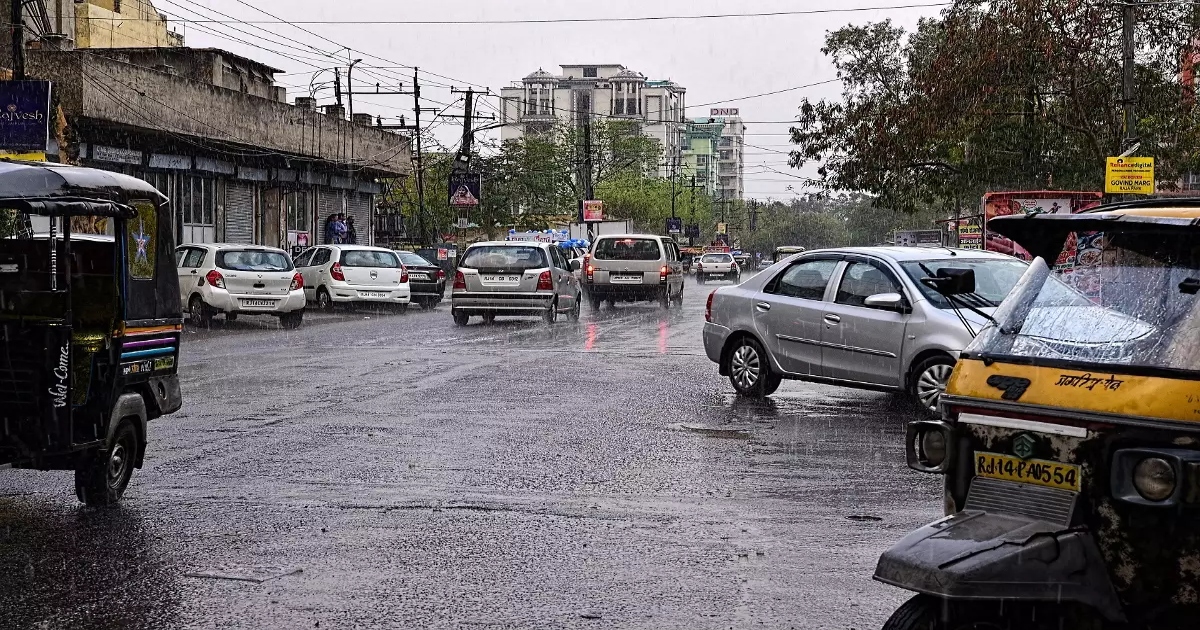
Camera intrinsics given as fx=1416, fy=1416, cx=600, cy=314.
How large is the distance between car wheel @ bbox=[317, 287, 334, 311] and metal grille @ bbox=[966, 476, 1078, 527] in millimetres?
28342

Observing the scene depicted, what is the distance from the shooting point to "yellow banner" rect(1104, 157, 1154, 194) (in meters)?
26.8

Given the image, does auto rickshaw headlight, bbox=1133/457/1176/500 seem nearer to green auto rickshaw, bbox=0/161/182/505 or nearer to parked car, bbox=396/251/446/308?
green auto rickshaw, bbox=0/161/182/505

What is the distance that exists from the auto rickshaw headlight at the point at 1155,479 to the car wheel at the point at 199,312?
23.4 metres

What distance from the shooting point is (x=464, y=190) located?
51.8 metres

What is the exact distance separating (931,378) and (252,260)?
17.0 metres

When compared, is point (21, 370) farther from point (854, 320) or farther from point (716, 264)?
point (716, 264)

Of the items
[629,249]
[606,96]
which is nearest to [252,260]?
[629,249]

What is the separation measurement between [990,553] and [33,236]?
21.9 ft

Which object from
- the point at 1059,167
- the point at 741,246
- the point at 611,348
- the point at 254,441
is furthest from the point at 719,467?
the point at 741,246

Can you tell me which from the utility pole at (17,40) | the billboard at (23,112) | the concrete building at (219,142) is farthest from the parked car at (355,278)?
the billboard at (23,112)

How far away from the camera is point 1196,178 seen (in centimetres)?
4616

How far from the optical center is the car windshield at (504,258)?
86.3ft

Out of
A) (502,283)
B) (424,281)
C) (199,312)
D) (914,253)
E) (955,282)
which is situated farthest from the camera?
(424,281)

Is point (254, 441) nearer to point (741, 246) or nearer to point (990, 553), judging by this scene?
point (990, 553)
